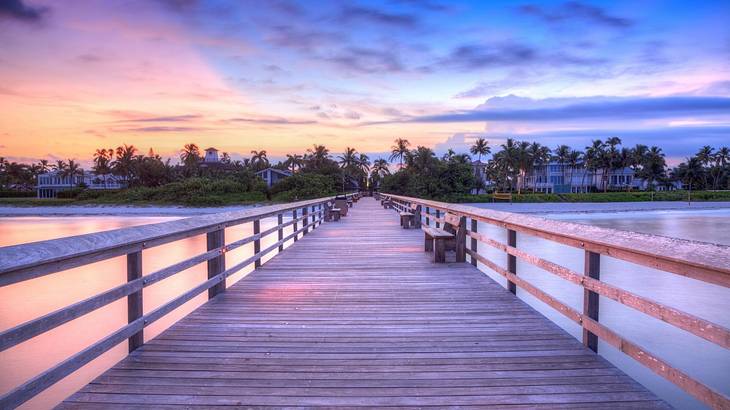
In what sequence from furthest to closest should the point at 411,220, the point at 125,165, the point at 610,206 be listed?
1. the point at 125,165
2. the point at 610,206
3. the point at 411,220

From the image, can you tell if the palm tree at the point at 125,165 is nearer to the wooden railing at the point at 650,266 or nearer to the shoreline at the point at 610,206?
the shoreline at the point at 610,206

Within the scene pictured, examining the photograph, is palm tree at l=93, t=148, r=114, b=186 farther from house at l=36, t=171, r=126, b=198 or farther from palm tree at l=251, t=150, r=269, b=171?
palm tree at l=251, t=150, r=269, b=171

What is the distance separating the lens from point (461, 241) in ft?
24.8

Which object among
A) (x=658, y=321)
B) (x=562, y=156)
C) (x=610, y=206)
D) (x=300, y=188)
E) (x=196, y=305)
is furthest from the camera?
(x=562, y=156)

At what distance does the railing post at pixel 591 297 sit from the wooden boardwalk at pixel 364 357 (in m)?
0.10

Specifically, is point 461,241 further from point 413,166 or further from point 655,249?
point 413,166

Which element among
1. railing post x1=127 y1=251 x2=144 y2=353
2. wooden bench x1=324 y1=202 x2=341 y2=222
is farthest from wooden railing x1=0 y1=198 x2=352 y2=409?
wooden bench x1=324 y1=202 x2=341 y2=222

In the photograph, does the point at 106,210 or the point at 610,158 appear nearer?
the point at 106,210

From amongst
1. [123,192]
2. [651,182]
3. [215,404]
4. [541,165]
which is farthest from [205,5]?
[651,182]

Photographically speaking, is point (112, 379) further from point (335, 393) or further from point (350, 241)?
point (350, 241)

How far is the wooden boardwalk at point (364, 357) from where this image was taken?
269 centimetres

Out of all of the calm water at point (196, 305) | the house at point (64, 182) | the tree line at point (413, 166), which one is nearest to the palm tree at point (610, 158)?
the tree line at point (413, 166)

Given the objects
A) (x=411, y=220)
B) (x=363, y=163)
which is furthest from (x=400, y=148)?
(x=411, y=220)

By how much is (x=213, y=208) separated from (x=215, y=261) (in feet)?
164
